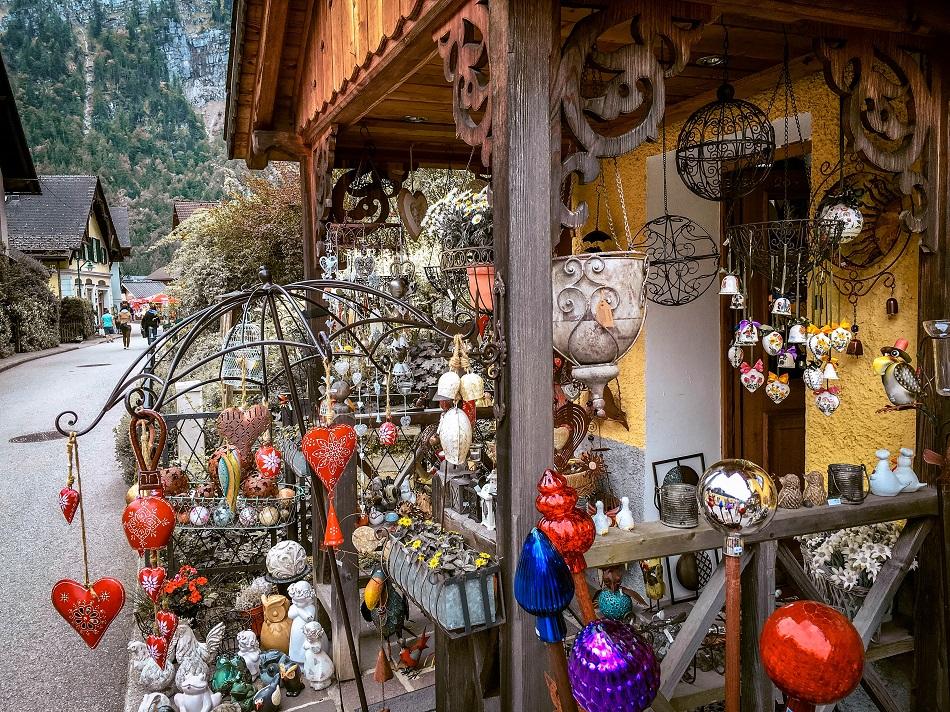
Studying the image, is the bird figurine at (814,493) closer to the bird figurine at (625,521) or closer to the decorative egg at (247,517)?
the bird figurine at (625,521)

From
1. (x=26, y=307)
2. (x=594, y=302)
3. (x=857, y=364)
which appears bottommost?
(x=857, y=364)

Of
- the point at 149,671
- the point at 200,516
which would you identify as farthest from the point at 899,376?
the point at 200,516

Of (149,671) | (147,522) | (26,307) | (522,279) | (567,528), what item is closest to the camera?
(567,528)

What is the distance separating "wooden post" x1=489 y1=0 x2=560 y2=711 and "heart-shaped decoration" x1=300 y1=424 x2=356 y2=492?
0.51 metres

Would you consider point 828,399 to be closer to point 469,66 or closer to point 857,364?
point 857,364

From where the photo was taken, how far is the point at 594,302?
89.8 inches

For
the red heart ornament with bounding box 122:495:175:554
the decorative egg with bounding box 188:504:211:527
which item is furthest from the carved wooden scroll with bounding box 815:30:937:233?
the decorative egg with bounding box 188:504:211:527

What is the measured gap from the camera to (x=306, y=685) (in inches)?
147

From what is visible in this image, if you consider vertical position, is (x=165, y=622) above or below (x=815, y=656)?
below

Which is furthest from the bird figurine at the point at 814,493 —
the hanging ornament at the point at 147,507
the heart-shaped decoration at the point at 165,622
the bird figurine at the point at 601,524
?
the heart-shaped decoration at the point at 165,622

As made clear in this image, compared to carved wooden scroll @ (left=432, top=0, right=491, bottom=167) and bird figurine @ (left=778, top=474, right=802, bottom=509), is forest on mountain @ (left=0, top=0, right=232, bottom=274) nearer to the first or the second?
carved wooden scroll @ (left=432, top=0, right=491, bottom=167)

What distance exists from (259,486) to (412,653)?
1212 millimetres

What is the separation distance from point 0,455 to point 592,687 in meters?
10.7

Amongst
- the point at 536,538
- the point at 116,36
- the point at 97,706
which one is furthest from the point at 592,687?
the point at 116,36
